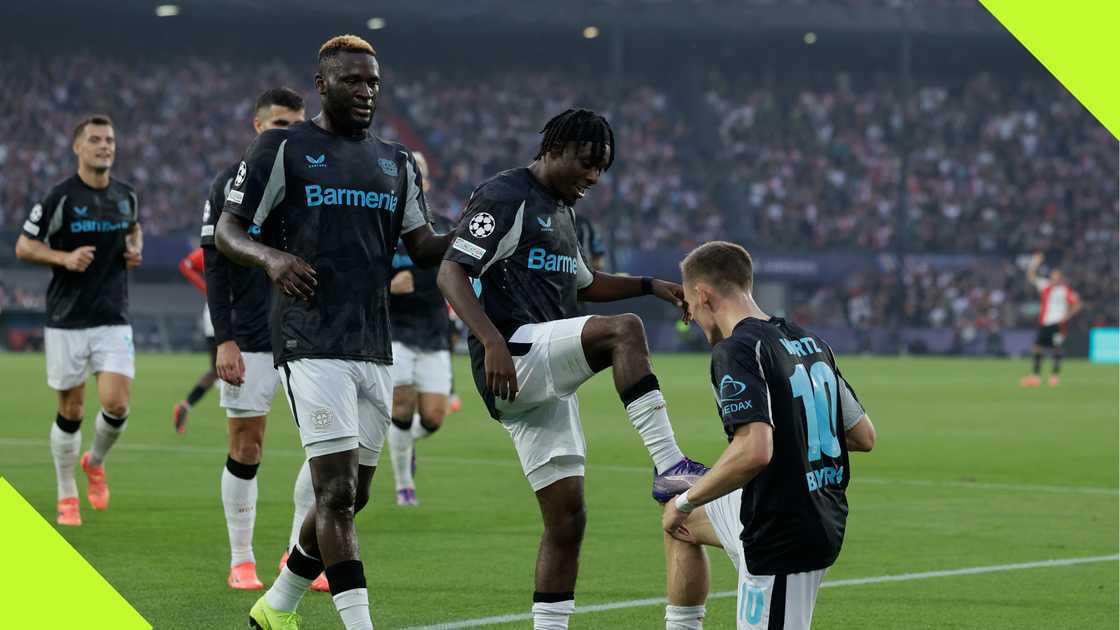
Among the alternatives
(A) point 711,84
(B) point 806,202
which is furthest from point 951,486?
(A) point 711,84

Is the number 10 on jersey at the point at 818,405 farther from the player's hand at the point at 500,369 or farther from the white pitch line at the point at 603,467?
the white pitch line at the point at 603,467

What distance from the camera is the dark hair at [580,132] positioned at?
583cm

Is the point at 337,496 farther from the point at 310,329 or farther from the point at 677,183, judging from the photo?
the point at 677,183

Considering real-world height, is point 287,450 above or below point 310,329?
below

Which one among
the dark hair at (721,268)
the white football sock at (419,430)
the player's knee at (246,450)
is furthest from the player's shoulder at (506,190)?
the white football sock at (419,430)

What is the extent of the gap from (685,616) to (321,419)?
5.14 feet

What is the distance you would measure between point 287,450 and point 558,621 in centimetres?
1010

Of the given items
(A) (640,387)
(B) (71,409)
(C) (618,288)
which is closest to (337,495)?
(A) (640,387)

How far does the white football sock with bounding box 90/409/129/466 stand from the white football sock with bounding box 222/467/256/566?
8.44 ft

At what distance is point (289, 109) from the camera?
7652mm

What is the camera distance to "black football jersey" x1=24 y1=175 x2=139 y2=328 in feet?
32.9

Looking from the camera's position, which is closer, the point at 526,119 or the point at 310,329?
the point at 310,329

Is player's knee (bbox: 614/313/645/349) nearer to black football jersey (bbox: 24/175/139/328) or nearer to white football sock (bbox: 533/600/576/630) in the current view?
white football sock (bbox: 533/600/576/630)

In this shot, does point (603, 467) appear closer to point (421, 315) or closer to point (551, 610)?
point (421, 315)
